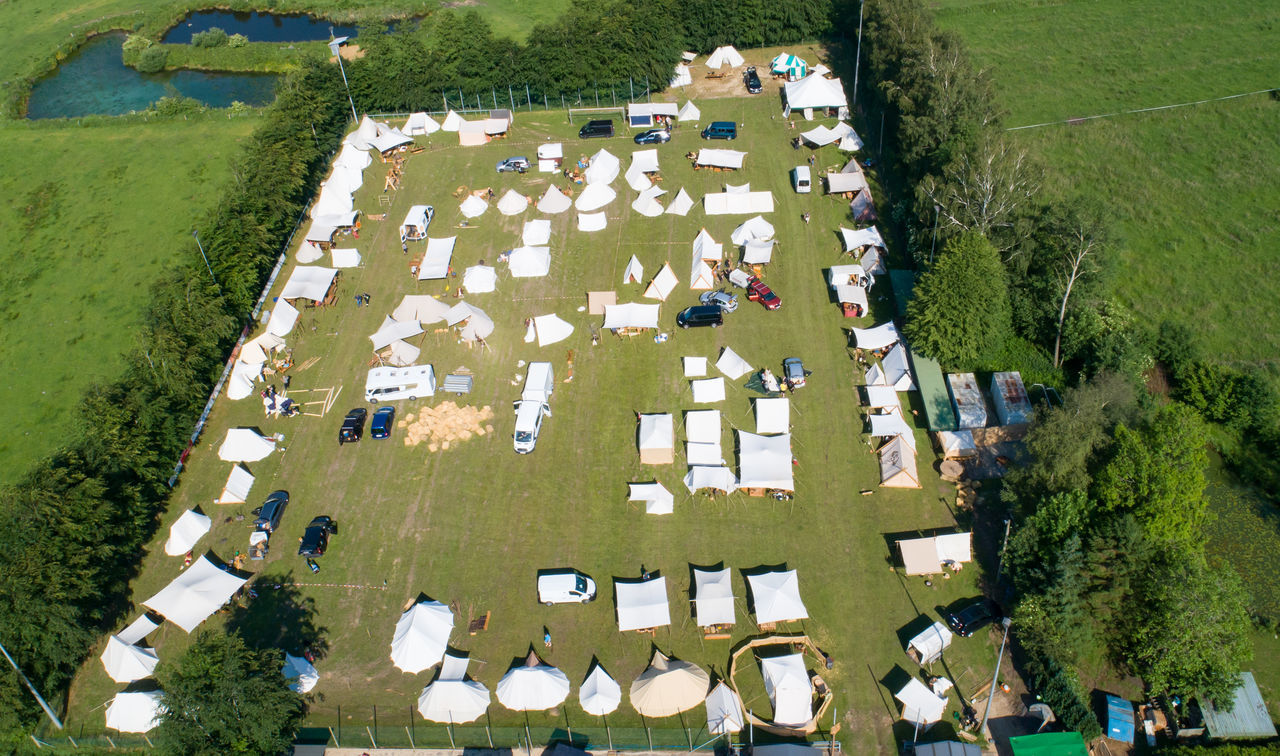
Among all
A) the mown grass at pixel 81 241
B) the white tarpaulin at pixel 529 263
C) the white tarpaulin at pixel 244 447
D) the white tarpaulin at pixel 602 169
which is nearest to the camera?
the white tarpaulin at pixel 244 447

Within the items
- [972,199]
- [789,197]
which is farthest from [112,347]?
[972,199]

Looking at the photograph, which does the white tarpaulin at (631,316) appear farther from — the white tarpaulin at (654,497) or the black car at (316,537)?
the black car at (316,537)

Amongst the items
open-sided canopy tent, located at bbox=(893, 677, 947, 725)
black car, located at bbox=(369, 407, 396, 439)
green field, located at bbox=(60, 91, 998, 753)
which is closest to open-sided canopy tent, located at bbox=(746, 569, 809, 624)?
green field, located at bbox=(60, 91, 998, 753)

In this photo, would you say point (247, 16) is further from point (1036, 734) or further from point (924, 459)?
point (1036, 734)

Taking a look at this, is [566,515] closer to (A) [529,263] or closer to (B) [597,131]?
(A) [529,263]

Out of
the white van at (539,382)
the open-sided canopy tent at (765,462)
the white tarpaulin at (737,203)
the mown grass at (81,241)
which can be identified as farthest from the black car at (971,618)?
the mown grass at (81,241)

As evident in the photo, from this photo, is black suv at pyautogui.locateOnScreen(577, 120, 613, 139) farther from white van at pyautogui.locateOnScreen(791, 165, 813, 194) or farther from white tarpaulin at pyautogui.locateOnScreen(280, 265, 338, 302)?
white tarpaulin at pyautogui.locateOnScreen(280, 265, 338, 302)
